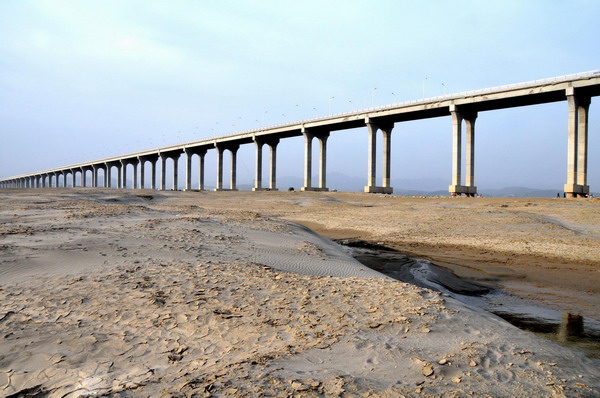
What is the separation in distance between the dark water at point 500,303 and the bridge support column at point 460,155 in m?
26.3

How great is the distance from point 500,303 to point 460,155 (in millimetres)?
31656

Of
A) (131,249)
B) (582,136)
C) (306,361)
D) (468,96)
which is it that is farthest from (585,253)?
(468,96)

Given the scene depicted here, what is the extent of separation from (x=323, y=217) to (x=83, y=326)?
16.6m

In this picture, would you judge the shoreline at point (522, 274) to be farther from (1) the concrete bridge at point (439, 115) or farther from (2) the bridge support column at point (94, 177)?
(2) the bridge support column at point (94, 177)

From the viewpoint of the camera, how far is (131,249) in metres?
6.92

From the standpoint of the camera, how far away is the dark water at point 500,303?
512 centimetres

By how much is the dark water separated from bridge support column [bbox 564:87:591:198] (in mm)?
23423

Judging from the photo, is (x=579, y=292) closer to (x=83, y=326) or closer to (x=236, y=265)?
(x=236, y=265)

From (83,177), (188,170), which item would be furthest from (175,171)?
(83,177)

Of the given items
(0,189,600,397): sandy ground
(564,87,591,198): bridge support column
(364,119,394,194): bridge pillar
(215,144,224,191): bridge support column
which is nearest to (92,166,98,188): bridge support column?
(215,144,224,191): bridge support column

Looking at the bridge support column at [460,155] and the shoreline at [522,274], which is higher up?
the bridge support column at [460,155]

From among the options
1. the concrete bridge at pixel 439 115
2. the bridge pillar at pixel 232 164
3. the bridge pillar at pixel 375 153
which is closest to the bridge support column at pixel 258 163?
the concrete bridge at pixel 439 115

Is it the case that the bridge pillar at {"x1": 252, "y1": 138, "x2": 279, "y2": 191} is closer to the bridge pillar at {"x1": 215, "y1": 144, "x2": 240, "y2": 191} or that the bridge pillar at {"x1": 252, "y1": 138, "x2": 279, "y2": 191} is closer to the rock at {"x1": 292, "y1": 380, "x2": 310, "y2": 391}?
the bridge pillar at {"x1": 215, "y1": 144, "x2": 240, "y2": 191}

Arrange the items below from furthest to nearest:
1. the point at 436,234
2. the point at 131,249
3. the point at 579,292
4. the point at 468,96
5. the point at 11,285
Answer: the point at 468,96, the point at 436,234, the point at 579,292, the point at 131,249, the point at 11,285
